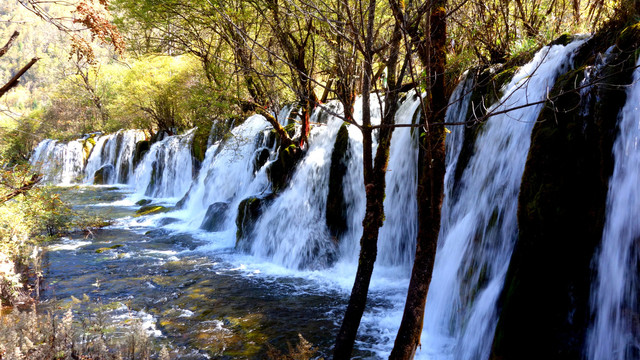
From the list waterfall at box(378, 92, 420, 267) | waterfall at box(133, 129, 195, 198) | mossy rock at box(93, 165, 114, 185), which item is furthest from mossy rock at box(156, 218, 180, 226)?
mossy rock at box(93, 165, 114, 185)

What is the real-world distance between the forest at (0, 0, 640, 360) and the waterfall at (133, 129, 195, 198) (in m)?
4.84

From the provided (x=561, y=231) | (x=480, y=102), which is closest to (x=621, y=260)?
(x=561, y=231)

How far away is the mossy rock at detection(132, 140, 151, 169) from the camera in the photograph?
90.2ft

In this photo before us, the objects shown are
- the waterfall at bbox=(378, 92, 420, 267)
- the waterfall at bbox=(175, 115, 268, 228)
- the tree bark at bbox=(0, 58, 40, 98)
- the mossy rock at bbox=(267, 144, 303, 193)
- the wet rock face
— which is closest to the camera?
the tree bark at bbox=(0, 58, 40, 98)

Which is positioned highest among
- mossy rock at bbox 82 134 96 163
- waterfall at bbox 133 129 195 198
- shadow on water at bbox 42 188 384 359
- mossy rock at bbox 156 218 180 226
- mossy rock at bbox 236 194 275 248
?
mossy rock at bbox 82 134 96 163

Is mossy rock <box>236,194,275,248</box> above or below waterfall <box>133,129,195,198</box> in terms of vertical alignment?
below

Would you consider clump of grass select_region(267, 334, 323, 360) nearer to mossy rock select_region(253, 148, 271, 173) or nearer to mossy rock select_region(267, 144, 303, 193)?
mossy rock select_region(267, 144, 303, 193)

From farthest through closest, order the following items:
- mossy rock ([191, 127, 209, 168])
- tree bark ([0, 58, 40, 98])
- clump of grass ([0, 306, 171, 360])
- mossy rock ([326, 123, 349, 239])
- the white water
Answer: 1. mossy rock ([191, 127, 209, 168])
2. mossy rock ([326, 123, 349, 239])
3. the white water
4. clump of grass ([0, 306, 171, 360])
5. tree bark ([0, 58, 40, 98])

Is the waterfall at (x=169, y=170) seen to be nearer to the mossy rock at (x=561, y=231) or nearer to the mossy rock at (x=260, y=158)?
the mossy rock at (x=260, y=158)

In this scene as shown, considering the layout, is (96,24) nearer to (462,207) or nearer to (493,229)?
(493,229)

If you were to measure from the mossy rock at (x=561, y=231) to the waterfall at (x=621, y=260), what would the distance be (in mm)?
70

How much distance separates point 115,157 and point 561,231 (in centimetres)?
3311

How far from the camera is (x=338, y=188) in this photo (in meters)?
10.2

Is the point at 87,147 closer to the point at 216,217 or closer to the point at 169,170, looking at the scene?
the point at 169,170
